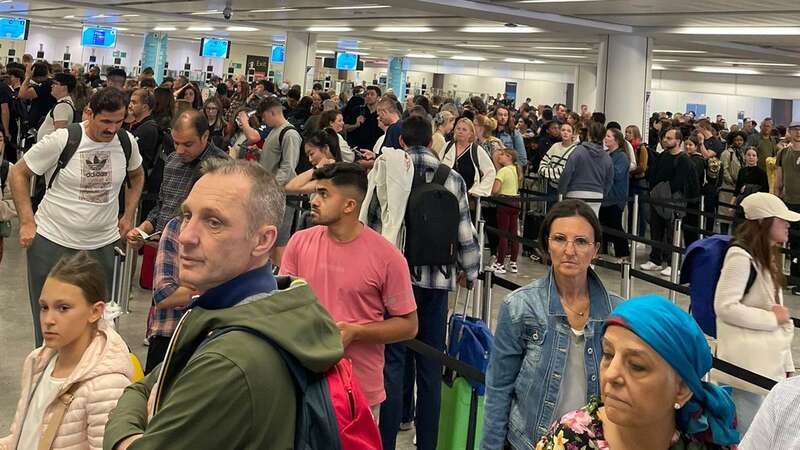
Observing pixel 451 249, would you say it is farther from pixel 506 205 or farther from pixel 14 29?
pixel 14 29

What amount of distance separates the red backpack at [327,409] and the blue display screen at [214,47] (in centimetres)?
3533

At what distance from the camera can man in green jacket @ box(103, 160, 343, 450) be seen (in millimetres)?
1672

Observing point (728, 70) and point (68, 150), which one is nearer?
point (68, 150)

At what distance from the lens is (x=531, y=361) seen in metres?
3.10

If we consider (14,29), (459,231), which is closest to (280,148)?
(459,231)

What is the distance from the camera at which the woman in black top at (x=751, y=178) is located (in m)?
13.3

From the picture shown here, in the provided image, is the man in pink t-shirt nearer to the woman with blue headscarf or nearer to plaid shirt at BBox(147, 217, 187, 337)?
plaid shirt at BBox(147, 217, 187, 337)

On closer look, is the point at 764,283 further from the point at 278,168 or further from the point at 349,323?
the point at 278,168

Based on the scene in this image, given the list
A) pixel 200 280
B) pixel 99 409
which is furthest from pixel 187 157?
pixel 200 280

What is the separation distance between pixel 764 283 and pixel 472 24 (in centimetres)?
1590

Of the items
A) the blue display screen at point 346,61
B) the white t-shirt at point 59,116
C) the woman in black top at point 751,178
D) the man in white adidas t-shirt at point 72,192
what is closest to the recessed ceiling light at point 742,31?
the woman in black top at point 751,178

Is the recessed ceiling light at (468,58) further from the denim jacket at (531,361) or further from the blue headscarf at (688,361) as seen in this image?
the blue headscarf at (688,361)

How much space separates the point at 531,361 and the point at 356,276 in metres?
1.01

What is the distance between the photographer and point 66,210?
5277 millimetres
